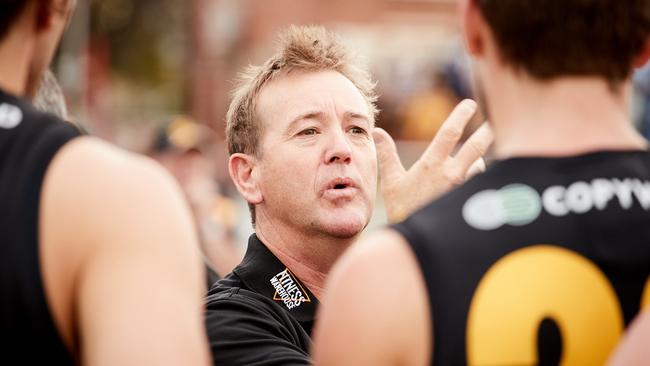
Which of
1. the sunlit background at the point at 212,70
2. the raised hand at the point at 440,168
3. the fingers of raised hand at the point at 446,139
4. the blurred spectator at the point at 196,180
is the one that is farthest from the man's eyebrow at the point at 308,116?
the blurred spectator at the point at 196,180

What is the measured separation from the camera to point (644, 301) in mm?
2146

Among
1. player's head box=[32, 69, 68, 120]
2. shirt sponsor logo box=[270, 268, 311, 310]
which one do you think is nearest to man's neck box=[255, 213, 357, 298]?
shirt sponsor logo box=[270, 268, 311, 310]

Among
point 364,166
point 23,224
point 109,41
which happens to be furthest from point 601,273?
point 109,41

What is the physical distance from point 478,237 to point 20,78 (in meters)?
0.99

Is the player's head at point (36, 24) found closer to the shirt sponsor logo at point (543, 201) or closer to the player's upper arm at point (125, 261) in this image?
the player's upper arm at point (125, 261)

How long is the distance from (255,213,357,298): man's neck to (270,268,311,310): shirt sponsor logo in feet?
Result: 0.44

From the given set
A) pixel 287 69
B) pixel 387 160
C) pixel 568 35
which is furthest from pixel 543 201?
pixel 287 69

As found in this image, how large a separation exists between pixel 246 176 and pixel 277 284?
63 centimetres

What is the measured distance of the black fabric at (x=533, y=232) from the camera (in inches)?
83.1

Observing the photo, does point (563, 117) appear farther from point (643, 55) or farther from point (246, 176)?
point (246, 176)

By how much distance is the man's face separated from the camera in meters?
3.88

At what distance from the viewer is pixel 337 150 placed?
12.9 ft

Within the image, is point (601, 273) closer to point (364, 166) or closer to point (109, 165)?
point (109, 165)

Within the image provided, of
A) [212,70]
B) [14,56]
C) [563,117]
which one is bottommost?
[212,70]
